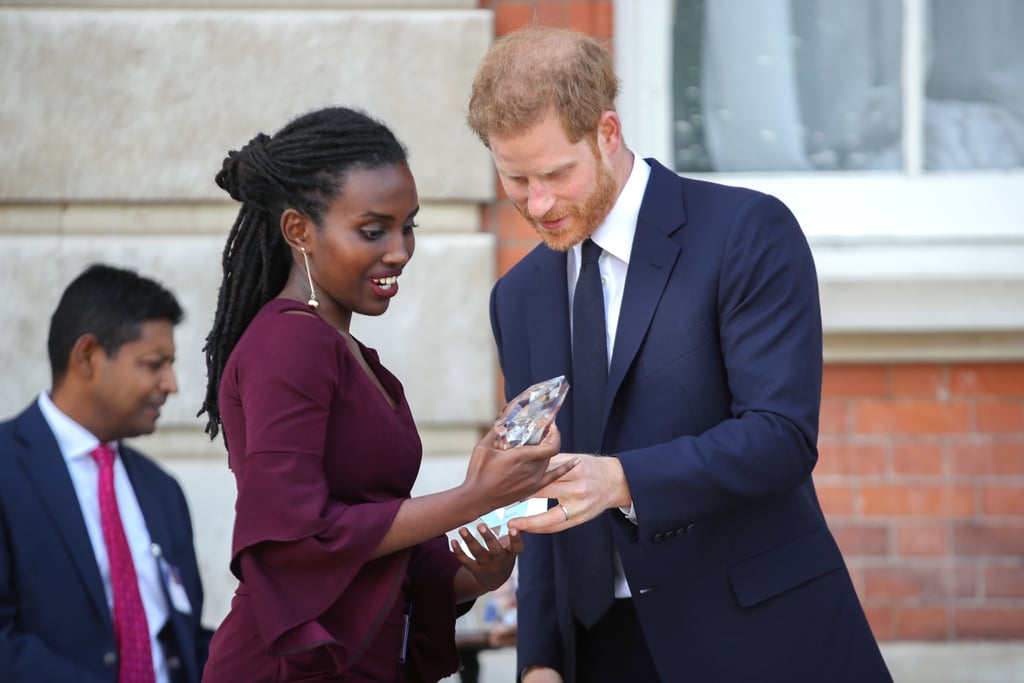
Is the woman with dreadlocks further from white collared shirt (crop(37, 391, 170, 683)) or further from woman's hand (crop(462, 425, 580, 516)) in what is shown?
white collared shirt (crop(37, 391, 170, 683))

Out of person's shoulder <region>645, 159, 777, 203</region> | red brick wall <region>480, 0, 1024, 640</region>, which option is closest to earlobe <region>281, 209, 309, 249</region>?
person's shoulder <region>645, 159, 777, 203</region>

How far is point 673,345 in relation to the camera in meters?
2.39

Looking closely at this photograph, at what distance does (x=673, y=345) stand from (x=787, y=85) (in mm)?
2338

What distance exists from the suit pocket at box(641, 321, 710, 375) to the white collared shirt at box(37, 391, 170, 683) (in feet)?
5.45

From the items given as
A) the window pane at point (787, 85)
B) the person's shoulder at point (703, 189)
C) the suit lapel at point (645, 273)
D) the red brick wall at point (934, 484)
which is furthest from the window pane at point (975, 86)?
the suit lapel at point (645, 273)

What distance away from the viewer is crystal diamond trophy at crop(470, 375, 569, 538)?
6.94 ft

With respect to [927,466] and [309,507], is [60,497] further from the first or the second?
[927,466]

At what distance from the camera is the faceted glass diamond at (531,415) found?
6.93ft

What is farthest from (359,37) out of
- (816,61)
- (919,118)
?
(919,118)

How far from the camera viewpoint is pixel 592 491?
2221 mm

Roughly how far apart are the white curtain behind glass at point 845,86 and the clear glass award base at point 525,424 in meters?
2.44

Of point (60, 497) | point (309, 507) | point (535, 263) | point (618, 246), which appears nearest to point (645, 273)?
point (618, 246)

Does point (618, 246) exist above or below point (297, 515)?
above

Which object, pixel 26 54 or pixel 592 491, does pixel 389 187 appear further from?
pixel 26 54
